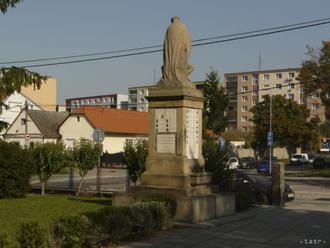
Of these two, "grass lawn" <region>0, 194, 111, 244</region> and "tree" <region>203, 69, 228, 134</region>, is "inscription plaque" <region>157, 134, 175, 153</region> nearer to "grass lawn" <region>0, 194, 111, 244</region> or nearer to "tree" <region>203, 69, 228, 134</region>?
"grass lawn" <region>0, 194, 111, 244</region>

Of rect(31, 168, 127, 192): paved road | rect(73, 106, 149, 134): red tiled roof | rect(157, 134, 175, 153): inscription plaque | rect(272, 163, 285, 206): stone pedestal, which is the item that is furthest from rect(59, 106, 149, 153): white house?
rect(157, 134, 175, 153): inscription plaque

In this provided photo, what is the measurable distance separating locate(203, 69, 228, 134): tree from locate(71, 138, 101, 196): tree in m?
24.2

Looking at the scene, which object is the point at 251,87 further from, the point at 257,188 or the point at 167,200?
the point at 167,200

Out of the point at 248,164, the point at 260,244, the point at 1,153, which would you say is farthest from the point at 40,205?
the point at 248,164

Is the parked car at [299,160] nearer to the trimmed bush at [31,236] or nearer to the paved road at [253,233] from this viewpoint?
the paved road at [253,233]

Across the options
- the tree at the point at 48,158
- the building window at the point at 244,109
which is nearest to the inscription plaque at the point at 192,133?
the tree at the point at 48,158

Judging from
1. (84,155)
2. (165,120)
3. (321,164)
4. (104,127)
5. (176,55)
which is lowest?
(321,164)

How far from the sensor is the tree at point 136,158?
20.6 metres

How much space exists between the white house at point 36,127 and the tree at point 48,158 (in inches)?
1423

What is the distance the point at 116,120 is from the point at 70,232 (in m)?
53.7

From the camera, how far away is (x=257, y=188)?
68.4 ft

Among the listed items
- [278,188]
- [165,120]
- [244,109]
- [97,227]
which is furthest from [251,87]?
[97,227]

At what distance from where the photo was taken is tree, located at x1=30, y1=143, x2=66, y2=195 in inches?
932

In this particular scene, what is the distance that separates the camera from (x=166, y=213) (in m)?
12.2
